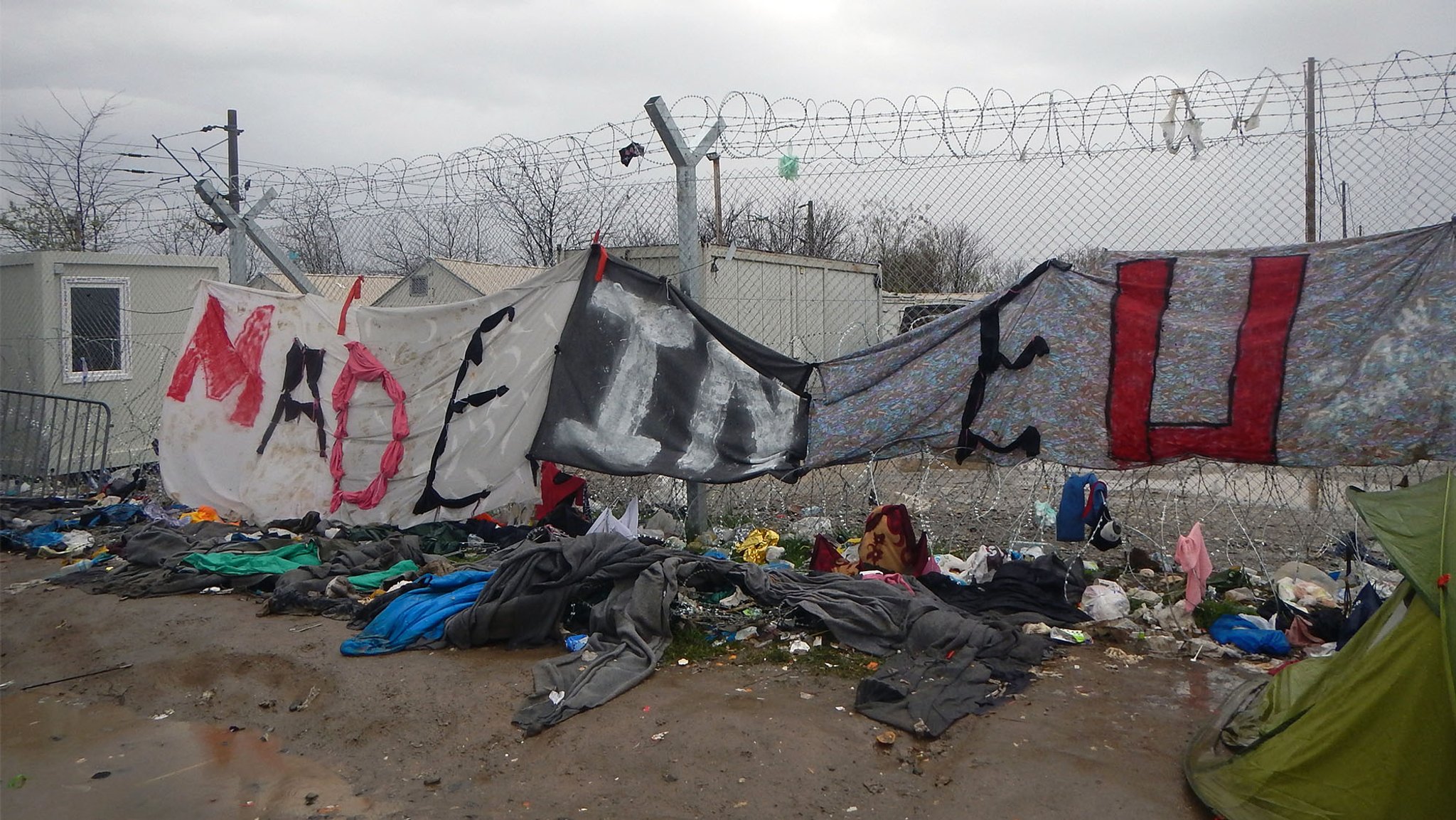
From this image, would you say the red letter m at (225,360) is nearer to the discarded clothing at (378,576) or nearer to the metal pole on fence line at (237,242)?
the metal pole on fence line at (237,242)

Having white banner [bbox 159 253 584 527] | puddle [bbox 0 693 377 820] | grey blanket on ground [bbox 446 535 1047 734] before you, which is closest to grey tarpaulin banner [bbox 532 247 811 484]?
white banner [bbox 159 253 584 527]

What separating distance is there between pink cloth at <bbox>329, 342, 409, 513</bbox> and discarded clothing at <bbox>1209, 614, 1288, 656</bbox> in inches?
212

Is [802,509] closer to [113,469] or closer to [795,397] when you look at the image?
[795,397]

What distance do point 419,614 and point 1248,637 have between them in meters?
3.99

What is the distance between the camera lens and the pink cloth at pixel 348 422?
7.18 meters

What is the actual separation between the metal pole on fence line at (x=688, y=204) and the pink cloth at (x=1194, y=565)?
287 centimetres

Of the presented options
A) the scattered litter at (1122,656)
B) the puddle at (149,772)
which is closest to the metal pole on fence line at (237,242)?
the puddle at (149,772)

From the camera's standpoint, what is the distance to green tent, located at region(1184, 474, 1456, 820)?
2715mm

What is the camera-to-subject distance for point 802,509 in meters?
7.30

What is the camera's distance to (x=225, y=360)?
8414 millimetres

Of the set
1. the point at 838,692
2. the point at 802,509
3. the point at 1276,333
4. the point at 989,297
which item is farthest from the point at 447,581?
the point at 1276,333

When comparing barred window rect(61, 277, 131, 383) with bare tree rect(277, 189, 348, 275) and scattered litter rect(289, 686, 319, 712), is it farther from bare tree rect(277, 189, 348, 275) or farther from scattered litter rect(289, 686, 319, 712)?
scattered litter rect(289, 686, 319, 712)

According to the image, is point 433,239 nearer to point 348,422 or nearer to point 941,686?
point 348,422

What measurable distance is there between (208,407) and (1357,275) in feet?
27.6
